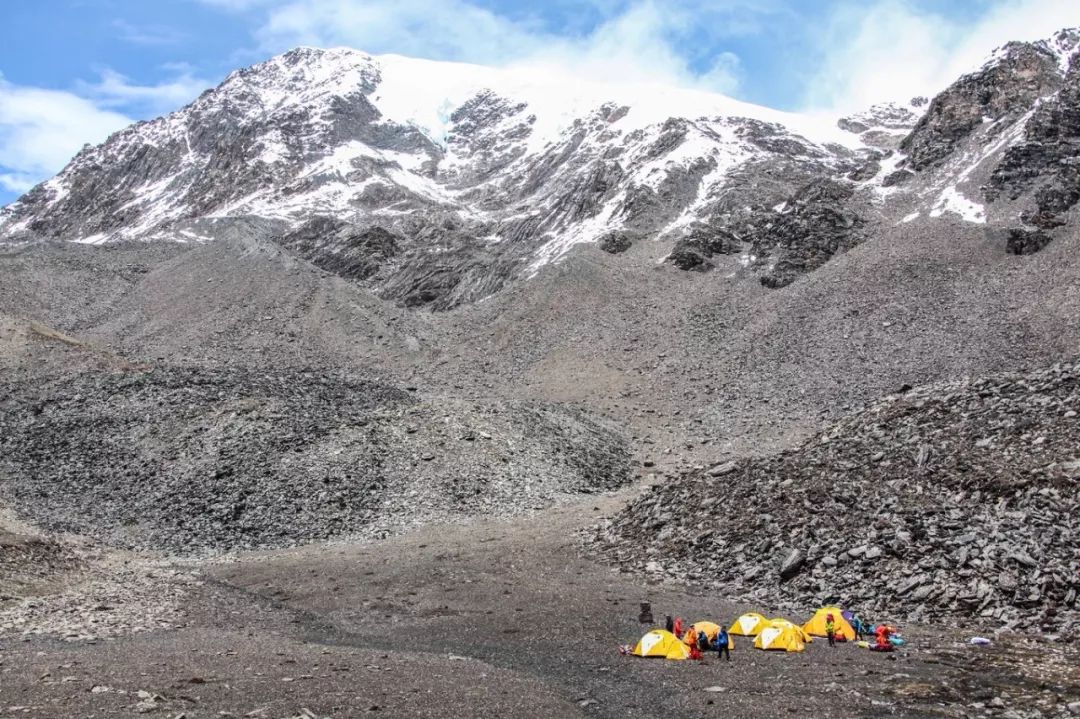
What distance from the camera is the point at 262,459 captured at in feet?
120

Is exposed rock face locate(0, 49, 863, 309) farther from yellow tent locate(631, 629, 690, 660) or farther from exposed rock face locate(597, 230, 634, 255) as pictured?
yellow tent locate(631, 629, 690, 660)

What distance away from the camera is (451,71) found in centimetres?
18325

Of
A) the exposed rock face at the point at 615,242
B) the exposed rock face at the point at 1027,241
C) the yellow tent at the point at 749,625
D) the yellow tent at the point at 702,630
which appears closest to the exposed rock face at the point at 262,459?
the yellow tent at the point at 749,625

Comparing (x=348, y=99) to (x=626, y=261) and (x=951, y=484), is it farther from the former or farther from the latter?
(x=951, y=484)

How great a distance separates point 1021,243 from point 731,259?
23369 millimetres

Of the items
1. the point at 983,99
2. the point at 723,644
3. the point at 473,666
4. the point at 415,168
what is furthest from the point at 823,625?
the point at 415,168

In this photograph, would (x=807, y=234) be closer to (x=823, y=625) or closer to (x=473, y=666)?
(x=823, y=625)

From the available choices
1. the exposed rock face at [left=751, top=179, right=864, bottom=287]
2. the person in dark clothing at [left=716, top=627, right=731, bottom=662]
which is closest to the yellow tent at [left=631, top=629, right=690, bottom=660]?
the person in dark clothing at [left=716, top=627, right=731, bottom=662]

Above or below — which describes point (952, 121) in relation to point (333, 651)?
above

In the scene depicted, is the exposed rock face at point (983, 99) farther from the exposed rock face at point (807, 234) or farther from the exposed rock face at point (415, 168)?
the exposed rock face at point (415, 168)

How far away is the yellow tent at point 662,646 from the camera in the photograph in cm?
1719

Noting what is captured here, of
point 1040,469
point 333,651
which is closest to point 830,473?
point 1040,469

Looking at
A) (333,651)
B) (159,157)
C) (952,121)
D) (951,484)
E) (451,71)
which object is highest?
(451,71)

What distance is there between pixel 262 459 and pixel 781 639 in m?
25.7
